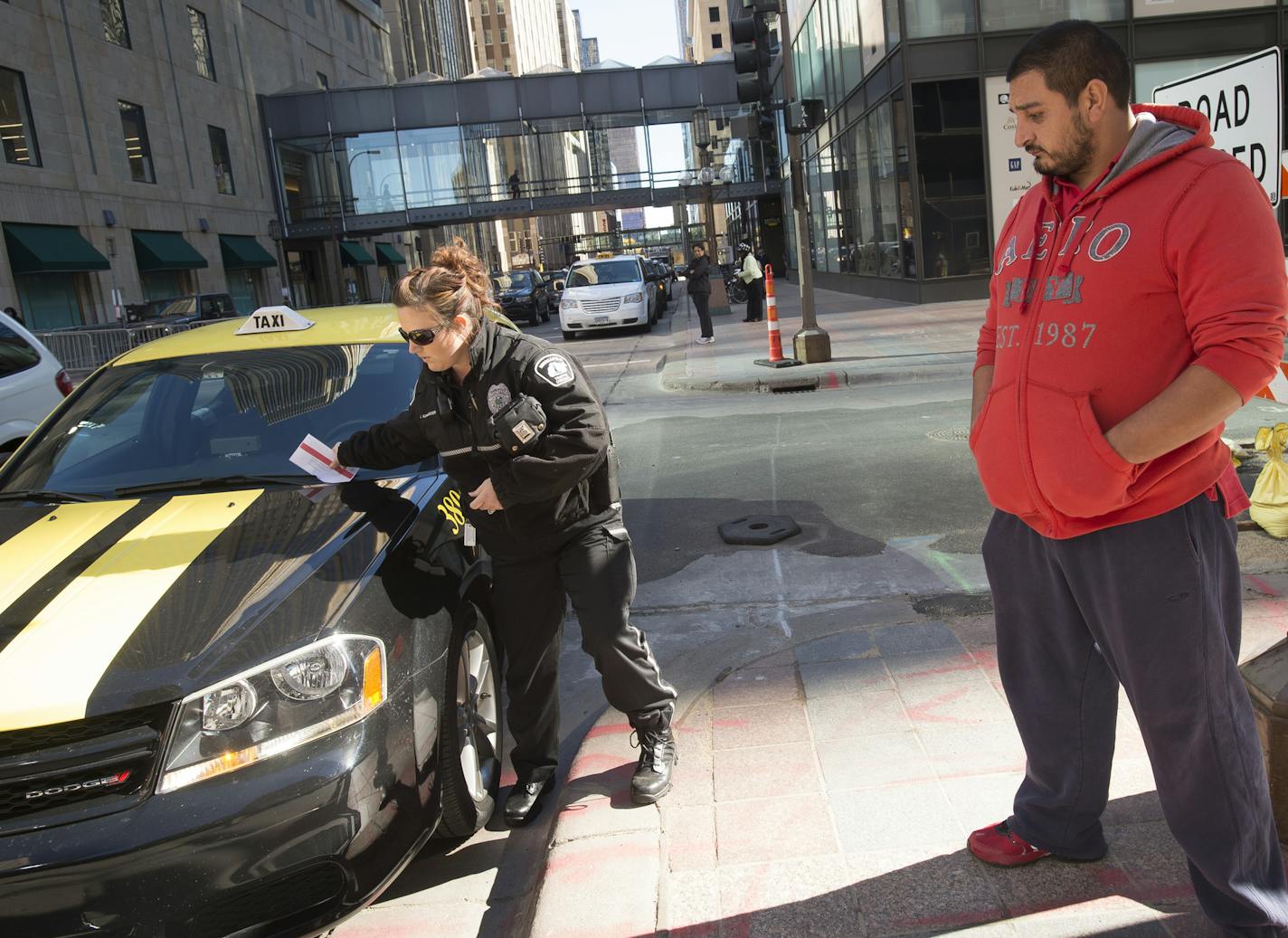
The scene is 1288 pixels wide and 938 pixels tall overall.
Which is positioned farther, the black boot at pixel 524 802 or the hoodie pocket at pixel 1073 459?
the black boot at pixel 524 802

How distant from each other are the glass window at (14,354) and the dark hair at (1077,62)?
767 cm

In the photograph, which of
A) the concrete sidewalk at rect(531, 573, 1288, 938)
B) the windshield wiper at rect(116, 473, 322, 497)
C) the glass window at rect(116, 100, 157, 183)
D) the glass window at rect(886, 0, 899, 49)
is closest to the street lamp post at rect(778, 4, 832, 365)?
the glass window at rect(886, 0, 899, 49)

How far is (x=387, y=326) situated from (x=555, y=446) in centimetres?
163

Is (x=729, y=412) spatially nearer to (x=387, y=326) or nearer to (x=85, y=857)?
(x=387, y=326)

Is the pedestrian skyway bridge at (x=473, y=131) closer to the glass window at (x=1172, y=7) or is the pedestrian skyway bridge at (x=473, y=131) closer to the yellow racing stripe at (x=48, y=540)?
the glass window at (x=1172, y=7)

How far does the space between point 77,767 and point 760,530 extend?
4.53 m

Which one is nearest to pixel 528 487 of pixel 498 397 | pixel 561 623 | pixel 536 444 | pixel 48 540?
pixel 536 444

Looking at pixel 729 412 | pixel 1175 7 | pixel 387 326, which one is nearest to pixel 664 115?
pixel 1175 7

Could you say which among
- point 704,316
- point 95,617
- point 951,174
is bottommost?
point 704,316

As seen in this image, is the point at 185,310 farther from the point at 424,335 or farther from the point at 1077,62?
the point at 1077,62

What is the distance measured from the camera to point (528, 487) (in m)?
2.94

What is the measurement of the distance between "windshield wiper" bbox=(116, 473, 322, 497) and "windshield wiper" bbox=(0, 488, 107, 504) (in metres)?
0.09

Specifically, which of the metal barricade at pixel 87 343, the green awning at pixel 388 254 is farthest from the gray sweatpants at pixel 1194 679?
the green awning at pixel 388 254

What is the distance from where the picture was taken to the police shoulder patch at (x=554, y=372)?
305 centimetres
